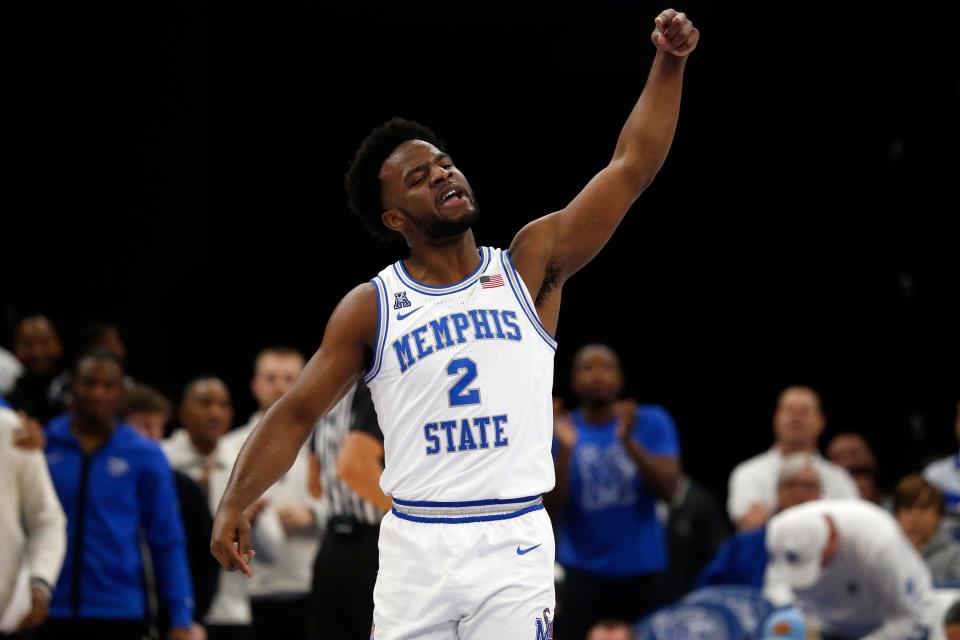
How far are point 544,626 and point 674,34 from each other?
60.6 inches

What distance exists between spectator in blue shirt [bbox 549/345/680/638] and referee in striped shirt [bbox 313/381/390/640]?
1427 millimetres

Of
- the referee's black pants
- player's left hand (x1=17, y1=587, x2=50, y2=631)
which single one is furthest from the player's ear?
player's left hand (x1=17, y1=587, x2=50, y2=631)

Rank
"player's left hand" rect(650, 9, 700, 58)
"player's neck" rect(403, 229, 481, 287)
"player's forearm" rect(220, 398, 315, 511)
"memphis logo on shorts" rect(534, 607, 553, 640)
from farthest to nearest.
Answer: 1. "player's left hand" rect(650, 9, 700, 58)
2. "player's neck" rect(403, 229, 481, 287)
3. "player's forearm" rect(220, 398, 315, 511)
4. "memphis logo on shorts" rect(534, 607, 553, 640)

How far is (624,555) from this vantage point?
6586mm

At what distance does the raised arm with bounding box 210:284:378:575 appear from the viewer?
339 centimetres

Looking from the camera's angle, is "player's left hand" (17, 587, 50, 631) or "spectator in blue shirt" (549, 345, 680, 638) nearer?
"player's left hand" (17, 587, 50, 631)

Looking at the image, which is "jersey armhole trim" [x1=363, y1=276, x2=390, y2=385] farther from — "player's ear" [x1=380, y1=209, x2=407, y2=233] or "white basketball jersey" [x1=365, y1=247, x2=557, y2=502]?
"player's ear" [x1=380, y1=209, x2=407, y2=233]

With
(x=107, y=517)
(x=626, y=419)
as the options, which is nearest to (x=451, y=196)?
(x=107, y=517)

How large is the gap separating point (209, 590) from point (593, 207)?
12.6ft

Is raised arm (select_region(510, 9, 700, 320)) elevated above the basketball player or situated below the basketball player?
above

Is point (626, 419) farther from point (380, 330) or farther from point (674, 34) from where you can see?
point (380, 330)

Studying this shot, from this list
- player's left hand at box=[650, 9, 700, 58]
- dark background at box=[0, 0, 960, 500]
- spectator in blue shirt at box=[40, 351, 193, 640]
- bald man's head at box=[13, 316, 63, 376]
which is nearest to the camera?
player's left hand at box=[650, 9, 700, 58]

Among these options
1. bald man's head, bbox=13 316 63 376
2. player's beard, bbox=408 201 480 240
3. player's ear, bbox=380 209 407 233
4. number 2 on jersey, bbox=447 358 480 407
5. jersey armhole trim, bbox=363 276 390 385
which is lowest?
number 2 on jersey, bbox=447 358 480 407

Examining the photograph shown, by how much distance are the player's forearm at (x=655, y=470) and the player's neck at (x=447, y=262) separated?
3.23m
